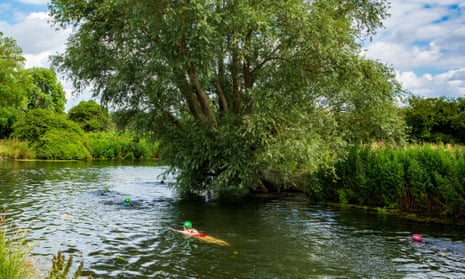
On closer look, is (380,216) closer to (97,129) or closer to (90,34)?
(90,34)

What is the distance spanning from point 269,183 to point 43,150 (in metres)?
35.0

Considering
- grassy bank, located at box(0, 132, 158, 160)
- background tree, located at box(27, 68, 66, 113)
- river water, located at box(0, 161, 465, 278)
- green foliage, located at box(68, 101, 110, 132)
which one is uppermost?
background tree, located at box(27, 68, 66, 113)

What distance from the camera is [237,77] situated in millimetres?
22875

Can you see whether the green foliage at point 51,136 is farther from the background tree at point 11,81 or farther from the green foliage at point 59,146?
the background tree at point 11,81

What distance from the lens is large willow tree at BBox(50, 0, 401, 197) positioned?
17.5 metres

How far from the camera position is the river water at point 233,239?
35.4 ft

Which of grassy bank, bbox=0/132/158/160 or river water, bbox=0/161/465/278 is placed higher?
grassy bank, bbox=0/132/158/160

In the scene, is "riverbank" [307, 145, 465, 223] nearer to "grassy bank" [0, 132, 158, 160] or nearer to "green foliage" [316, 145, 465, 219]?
"green foliage" [316, 145, 465, 219]

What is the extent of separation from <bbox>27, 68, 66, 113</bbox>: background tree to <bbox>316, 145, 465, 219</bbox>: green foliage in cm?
6754

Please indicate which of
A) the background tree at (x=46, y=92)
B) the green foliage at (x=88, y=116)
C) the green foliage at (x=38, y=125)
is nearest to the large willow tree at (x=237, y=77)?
the green foliage at (x=38, y=125)

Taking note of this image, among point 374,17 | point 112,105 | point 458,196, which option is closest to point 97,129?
point 112,105

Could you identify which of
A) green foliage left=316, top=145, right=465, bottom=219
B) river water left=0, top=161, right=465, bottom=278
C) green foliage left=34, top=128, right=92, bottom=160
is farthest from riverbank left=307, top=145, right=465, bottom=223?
green foliage left=34, top=128, right=92, bottom=160

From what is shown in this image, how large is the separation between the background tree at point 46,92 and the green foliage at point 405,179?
2659 inches

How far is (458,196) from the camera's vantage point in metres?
16.2
